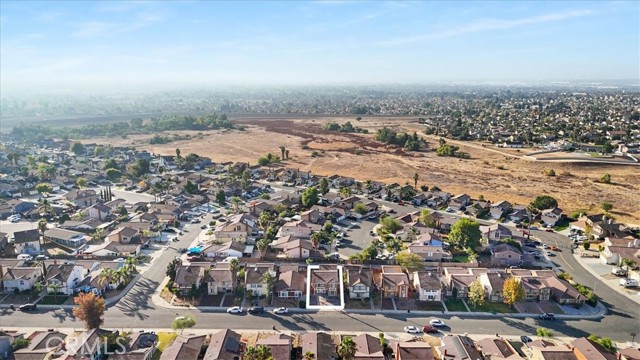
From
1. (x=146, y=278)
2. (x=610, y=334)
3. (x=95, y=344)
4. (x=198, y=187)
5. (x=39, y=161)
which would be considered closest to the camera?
(x=95, y=344)

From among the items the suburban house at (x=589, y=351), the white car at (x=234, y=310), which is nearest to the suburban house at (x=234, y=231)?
the white car at (x=234, y=310)

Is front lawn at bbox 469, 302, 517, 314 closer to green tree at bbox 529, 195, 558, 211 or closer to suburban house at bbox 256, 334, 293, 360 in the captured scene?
suburban house at bbox 256, 334, 293, 360

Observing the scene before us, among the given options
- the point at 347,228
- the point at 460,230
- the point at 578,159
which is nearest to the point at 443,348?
the point at 460,230

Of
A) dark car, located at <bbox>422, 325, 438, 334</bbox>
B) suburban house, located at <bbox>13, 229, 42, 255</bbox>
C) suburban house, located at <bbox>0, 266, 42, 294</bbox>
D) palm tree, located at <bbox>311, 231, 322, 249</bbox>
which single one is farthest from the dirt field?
suburban house, located at <bbox>0, 266, 42, 294</bbox>

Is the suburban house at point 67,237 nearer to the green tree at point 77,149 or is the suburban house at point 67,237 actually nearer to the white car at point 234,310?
the white car at point 234,310

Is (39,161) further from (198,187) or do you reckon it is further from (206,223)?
(206,223)

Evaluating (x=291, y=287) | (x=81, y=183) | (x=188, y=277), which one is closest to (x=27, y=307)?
(x=188, y=277)
